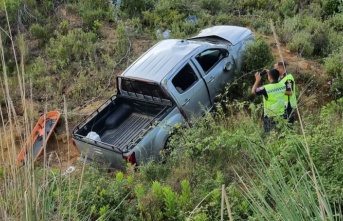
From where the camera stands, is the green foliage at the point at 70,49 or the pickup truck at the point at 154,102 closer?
the pickup truck at the point at 154,102

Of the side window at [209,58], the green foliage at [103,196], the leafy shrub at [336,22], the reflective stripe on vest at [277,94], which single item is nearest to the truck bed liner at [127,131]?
the side window at [209,58]

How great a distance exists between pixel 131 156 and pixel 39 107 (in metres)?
3.88

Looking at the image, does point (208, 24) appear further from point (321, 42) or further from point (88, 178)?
point (88, 178)

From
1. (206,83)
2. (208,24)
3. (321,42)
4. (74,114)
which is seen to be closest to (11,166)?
(206,83)

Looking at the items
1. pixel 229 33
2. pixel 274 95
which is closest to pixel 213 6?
pixel 229 33

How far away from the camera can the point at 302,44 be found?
10.0 metres

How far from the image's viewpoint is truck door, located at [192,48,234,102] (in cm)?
773

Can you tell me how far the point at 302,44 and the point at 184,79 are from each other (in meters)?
3.88

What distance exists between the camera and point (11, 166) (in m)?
2.37

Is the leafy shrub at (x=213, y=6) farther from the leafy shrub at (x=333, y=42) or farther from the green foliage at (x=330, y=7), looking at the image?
the leafy shrub at (x=333, y=42)

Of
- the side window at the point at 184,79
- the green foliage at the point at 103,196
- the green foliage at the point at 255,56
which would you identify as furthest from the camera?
the green foliage at the point at 255,56

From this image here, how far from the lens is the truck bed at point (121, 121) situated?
7.00 metres

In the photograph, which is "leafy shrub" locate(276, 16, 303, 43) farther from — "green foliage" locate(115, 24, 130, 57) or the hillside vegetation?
"green foliage" locate(115, 24, 130, 57)

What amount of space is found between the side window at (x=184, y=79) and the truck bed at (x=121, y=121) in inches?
17.3
